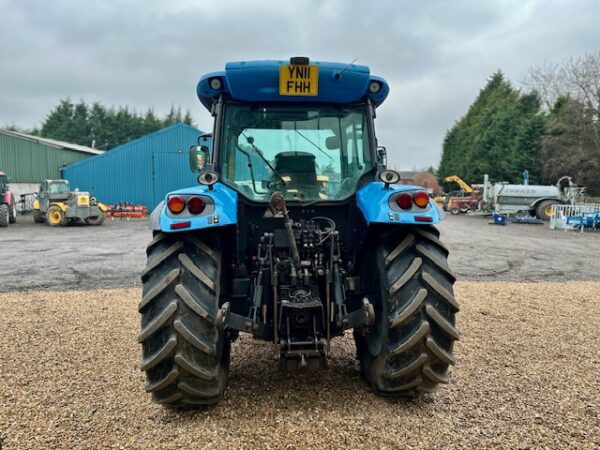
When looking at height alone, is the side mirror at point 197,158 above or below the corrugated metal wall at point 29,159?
below

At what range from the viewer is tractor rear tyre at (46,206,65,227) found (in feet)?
64.5

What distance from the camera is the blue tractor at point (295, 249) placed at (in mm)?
2787

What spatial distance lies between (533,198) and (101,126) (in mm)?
44202

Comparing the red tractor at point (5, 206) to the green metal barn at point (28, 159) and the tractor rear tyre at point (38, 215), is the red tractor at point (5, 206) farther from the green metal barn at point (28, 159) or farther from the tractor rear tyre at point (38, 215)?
the green metal barn at point (28, 159)

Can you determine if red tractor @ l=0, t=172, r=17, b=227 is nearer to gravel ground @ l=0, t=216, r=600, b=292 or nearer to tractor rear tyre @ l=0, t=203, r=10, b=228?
tractor rear tyre @ l=0, t=203, r=10, b=228

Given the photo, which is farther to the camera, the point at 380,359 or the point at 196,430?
the point at 380,359

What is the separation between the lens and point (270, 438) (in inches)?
105

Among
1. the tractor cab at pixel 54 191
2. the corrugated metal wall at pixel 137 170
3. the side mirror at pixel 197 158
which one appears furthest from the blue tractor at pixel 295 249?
the corrugated metal wall at pixel 137 170

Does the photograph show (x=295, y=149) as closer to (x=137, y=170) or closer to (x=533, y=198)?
(x=533, y=198)

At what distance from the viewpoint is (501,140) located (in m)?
32.7

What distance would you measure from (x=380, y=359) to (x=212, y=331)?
1112mm

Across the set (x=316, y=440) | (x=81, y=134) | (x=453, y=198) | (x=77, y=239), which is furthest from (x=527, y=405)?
(x=81, y=134)

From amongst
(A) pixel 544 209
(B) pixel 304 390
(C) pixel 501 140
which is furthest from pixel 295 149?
(C) pixel 501 140

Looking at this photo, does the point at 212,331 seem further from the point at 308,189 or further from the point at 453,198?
the point at 453,198
